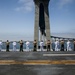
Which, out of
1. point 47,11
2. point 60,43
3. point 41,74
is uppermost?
point 47,11

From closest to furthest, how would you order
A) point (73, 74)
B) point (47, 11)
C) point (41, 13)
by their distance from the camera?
1. point (73, 74)
2. point (47, 11)
3. point (41, 13)

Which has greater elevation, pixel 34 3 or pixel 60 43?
pixel 34 3

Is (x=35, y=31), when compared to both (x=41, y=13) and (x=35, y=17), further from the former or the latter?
(x=41, y=13)

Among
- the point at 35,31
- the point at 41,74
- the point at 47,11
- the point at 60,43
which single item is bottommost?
the point at 41,74

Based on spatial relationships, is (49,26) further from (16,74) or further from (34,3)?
(16,74)

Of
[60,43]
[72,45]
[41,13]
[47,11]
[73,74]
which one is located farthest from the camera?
[41,13]

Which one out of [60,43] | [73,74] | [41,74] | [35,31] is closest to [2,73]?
[41,74]

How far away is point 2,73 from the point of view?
1348cm

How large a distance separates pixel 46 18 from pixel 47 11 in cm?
160

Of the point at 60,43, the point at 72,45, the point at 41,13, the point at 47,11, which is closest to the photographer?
the point at 60,43

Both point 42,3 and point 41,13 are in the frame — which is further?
point 41,13

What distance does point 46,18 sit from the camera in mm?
57625

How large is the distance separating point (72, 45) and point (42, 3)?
22.0 m

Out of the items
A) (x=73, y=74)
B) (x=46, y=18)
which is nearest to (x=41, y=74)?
(x=73, y=74)
